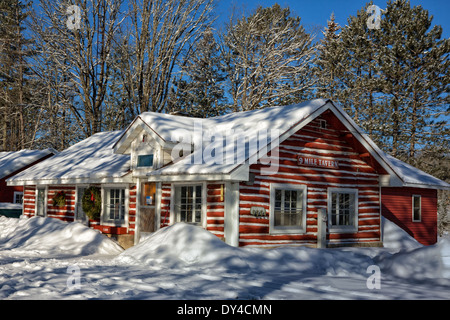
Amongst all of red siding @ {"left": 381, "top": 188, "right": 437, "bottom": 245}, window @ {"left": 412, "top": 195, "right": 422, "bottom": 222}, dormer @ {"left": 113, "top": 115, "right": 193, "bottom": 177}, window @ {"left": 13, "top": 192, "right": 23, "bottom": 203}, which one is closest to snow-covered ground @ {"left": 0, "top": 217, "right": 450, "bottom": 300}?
→ dormer @ {"left": 113, "top": 115, "right": 193, "bottom": 177}

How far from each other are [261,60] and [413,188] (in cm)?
1252

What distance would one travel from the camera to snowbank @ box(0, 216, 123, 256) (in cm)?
1617

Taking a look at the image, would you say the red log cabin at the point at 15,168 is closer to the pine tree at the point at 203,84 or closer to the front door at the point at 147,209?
the pine tree at the point at 203,84

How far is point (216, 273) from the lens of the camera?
1037 cm

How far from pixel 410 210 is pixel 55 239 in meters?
17.0

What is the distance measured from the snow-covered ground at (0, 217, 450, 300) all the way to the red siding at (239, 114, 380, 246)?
1.40 meters

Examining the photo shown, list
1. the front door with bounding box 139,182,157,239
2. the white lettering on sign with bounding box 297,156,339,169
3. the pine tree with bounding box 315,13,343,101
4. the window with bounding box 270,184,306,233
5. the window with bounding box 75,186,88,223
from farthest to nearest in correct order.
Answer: the pine tree with bounding box 315,13,343,101 → the window with bounding box 75,186,88,223 → the front door with bounding box 139,182,157,239 → the white lettering on sign with bounding box 297,156,339,169 → the window with bounding box 270,184,306,233

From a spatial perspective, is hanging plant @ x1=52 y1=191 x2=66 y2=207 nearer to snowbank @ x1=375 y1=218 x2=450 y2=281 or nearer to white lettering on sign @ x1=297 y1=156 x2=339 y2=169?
white lettering on sign @ x1=297 y1=156 x2=339 y2=169

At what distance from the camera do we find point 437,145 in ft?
110

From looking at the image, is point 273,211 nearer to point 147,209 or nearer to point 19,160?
point 147,209

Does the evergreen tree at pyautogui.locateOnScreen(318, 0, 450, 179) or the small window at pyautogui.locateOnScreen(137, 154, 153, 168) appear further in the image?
the evergreen tree at pyautogui.locateOnScreen(318, 0, 450, 179)

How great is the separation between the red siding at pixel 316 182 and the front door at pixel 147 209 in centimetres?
404
